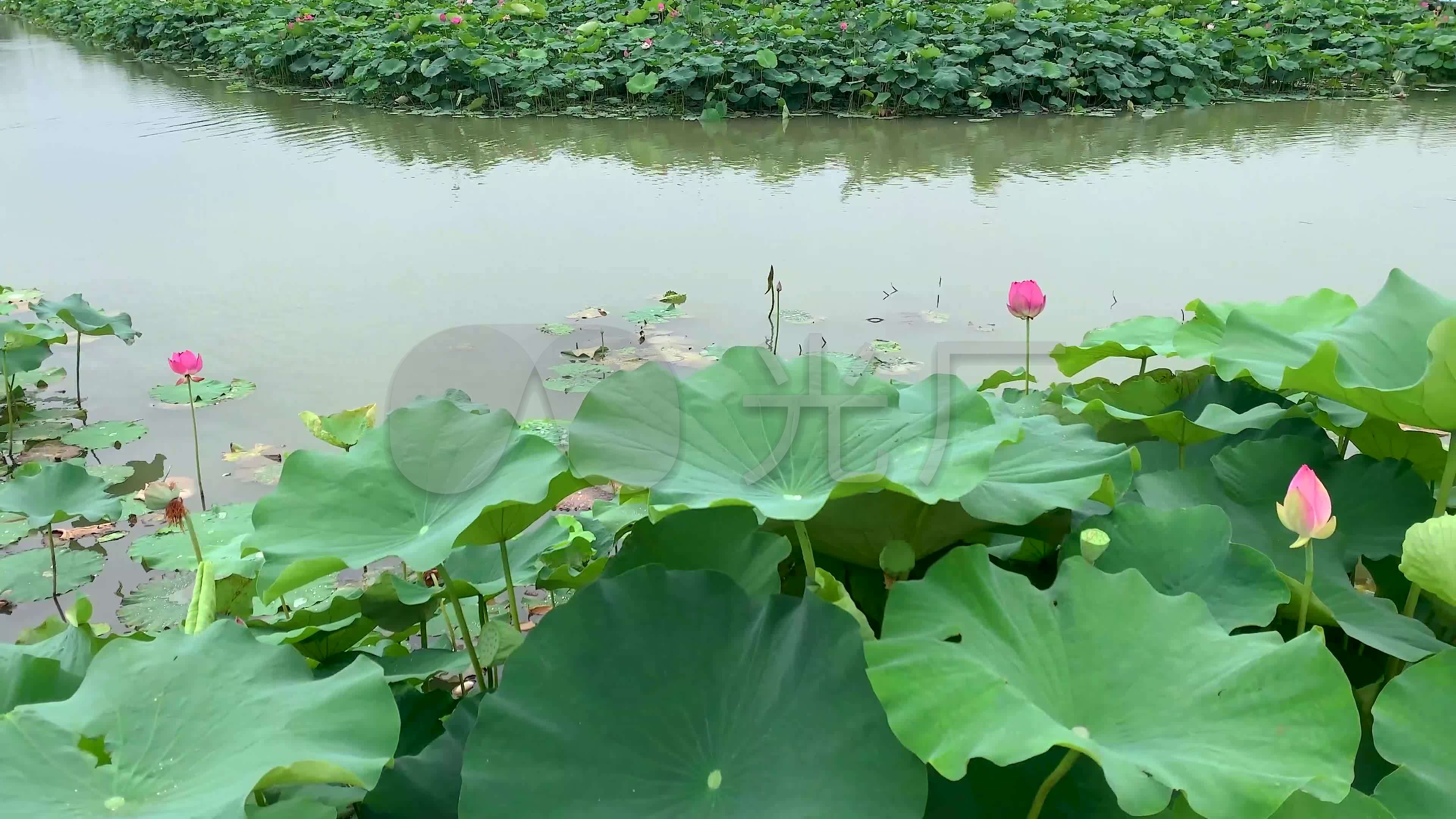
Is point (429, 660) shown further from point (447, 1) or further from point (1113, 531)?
point (447, 1)

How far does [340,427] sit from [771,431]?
2.46ft

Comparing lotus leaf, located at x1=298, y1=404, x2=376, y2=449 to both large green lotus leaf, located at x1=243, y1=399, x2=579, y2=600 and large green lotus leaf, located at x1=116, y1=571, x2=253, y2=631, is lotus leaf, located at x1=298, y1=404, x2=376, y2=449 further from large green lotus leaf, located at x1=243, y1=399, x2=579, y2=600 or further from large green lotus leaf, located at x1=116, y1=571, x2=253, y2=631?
large green lotus leaf, located at x1=243, y1=399, x2=579, y2=600

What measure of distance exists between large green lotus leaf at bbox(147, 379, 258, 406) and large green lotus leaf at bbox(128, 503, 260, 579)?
553 millimetres

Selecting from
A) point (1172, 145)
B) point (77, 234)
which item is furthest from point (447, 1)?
point (1172, 145)

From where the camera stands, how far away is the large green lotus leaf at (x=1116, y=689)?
19.7 inches

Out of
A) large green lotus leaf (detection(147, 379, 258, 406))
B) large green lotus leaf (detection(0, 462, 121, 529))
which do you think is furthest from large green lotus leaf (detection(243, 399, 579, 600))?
large green lotus leaf (detection(147, 379, 258, 406))

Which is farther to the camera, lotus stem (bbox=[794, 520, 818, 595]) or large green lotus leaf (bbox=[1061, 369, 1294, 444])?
large green lotus leaf (bbox=[1061, 369, 1294, 444])

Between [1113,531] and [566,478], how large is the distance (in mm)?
411

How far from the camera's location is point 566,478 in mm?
740

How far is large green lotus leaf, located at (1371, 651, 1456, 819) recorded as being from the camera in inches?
22.2

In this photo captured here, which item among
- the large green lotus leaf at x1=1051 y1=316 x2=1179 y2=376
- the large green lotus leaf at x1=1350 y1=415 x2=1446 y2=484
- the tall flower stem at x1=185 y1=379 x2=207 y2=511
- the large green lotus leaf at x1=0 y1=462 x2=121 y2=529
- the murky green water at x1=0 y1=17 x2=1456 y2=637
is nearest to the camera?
the large green lotus leaf at x1=1350 y1=415 x2=1446 y2=484

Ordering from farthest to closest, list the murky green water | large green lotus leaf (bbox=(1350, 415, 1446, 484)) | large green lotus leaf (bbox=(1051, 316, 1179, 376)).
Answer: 1. the murky green water
2. large green lotus leaf (bbox=(1051, 316, 1179, 376))
3. large green lotus leaf (bbox=(1350, 415, 1446, 484))

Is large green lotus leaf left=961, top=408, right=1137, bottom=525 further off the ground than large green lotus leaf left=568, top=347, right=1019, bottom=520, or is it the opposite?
large green lotus leaf left=568, top=347, right=1019, bottom=520

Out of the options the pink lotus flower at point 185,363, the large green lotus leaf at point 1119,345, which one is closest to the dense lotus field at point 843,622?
the large green lotus leaf at point 1119,345
